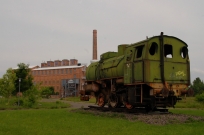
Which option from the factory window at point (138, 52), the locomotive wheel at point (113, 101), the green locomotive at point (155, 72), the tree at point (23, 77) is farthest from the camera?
the tree at point (23, 77)

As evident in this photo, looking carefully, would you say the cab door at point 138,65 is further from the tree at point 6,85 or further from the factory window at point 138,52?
the tree at point 6,85

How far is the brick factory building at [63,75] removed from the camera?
78.6m

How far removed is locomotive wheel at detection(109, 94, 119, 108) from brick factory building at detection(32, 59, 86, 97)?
191 feet

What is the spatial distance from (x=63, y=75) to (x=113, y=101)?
2708 inches

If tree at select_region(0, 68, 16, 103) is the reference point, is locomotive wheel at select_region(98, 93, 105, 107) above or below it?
below

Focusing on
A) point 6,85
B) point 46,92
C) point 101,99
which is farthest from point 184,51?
point 46,92

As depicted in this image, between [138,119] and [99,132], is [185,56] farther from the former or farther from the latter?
[99,132]

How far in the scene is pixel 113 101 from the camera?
55.6 feet

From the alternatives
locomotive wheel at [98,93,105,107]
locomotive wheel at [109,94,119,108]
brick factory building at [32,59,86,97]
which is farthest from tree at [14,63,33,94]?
brick factory building at [32,59,86,97]

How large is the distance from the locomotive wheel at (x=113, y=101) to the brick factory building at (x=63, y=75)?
58.3m

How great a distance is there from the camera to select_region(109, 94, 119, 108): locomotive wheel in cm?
1648

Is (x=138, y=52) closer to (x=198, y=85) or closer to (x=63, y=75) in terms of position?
(x=63, y=75)

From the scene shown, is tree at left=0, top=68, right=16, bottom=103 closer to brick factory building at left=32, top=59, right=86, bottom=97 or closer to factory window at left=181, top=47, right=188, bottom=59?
factory window at left=181, top=47, right=188, bottom=59

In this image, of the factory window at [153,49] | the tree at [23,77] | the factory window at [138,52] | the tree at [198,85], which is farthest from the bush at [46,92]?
the tree at [198,85]
